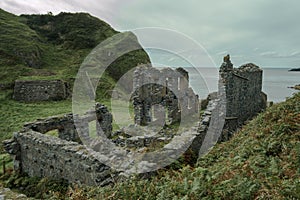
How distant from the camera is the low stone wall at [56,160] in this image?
920 cm

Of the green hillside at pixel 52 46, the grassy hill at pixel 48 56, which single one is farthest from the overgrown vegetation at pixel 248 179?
the green hillside at pixel 52 46

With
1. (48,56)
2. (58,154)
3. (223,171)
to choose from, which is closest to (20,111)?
(58,154)

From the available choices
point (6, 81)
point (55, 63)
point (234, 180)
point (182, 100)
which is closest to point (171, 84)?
point (182, 100)

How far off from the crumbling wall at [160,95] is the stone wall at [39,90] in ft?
42.9

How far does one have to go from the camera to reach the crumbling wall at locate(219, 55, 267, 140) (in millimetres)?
13430

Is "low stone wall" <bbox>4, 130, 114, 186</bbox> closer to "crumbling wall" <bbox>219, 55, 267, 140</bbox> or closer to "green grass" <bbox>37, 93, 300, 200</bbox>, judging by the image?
"green grass" <bbox>37, 93, 300, 200</bbox>

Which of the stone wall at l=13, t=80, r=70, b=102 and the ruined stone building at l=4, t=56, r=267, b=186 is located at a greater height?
the stone wall at l=13, t=80, r=70, b=102

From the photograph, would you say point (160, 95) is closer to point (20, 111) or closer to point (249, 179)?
point (20, 111)

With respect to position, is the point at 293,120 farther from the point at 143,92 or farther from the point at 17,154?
the point at 143,92

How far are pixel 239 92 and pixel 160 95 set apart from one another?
1026 cm

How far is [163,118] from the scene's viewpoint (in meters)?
23.2

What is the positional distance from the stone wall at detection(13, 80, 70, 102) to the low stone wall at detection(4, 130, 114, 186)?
715 inches

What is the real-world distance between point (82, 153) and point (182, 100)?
618 inches

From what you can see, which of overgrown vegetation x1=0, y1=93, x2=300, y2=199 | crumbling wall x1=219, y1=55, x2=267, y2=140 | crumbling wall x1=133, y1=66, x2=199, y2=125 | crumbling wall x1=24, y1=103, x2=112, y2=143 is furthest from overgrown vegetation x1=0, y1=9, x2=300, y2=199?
crumbling wall x1=133, y1=66, x2=199, y2=125
